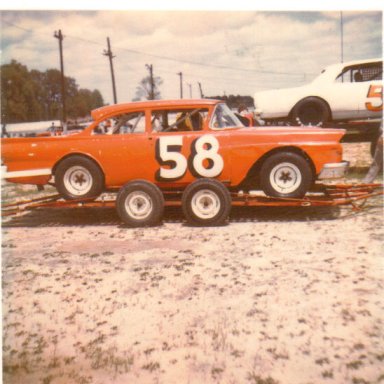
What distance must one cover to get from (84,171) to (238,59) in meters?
2.01

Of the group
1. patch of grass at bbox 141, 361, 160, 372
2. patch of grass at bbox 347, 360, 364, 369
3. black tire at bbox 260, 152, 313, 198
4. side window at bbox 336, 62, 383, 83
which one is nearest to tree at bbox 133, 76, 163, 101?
black tire at bbox 260, 152, 313, 198

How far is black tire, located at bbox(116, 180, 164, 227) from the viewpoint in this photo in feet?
15.3

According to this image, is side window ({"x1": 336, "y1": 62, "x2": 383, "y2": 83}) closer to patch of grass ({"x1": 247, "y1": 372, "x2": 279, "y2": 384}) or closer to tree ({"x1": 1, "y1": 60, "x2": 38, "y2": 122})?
tree ({"x1": 1, "y1": 60, "x2": 38, "y2": 122})

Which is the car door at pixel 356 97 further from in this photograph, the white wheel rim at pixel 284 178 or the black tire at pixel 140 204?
the black tire at pixel 140 204

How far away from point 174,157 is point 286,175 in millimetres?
1201

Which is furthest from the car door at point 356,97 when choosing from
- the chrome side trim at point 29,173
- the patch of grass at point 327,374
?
the patch of grass at point 327,374

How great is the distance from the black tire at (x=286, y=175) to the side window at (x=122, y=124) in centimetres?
142

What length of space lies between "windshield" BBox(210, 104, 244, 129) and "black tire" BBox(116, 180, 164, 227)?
0.94m

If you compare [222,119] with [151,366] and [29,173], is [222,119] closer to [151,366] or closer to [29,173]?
[29,173]

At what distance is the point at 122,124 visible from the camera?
193 inches

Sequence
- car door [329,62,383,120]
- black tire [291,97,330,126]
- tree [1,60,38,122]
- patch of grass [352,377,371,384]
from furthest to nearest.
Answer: black tire [291,97,330,126] → car door [329,62,383,120] → tree [1,60,38,122] → patch of grass [352,377,371,384]

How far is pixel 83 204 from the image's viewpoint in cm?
491

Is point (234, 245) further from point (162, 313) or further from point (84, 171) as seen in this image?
point (84, 171)

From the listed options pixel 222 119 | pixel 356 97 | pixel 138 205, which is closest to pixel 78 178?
pixel 138 205
